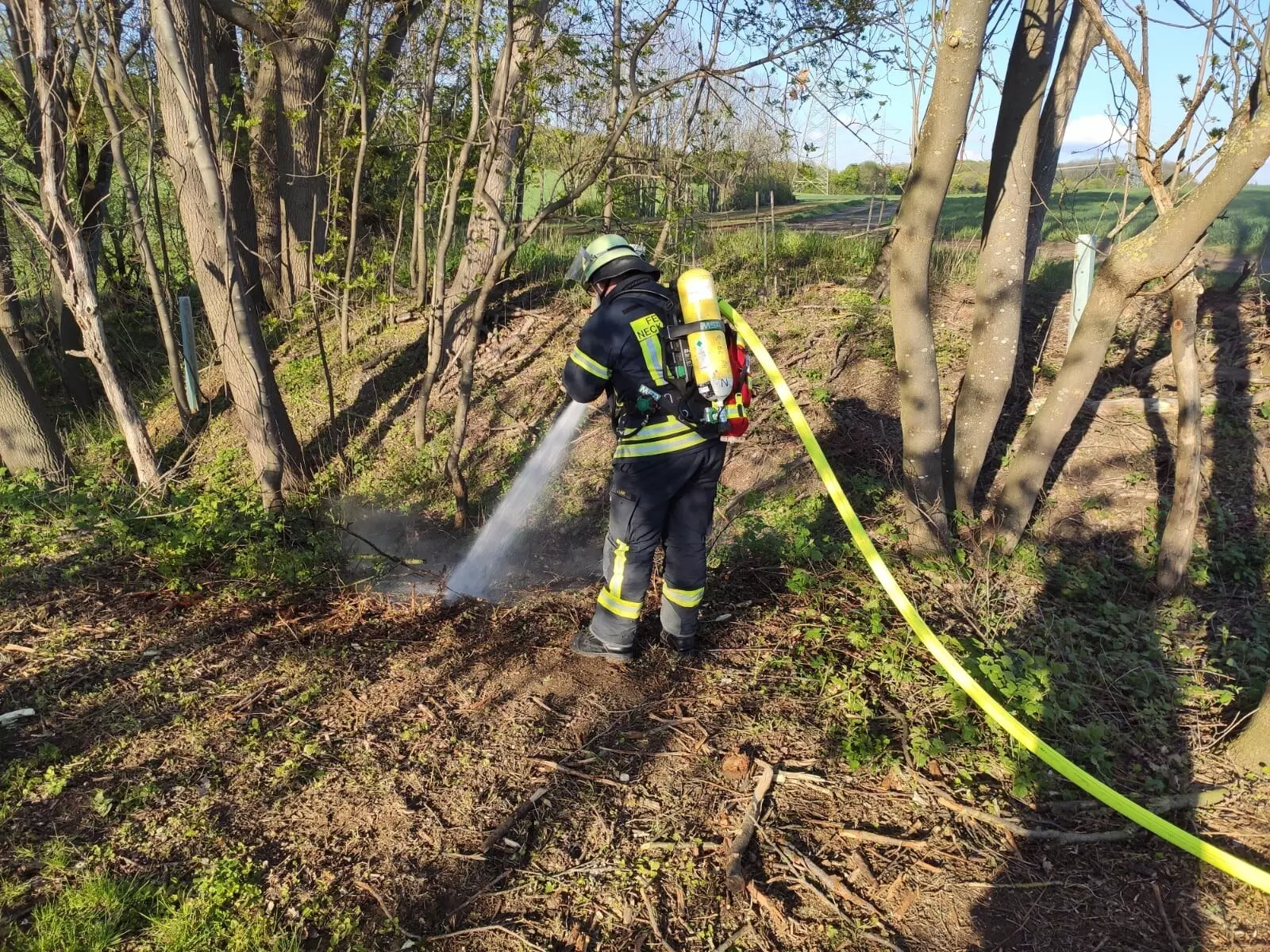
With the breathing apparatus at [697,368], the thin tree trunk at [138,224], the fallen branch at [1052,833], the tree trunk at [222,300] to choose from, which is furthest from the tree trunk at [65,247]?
the fallen branch at [1052,833]

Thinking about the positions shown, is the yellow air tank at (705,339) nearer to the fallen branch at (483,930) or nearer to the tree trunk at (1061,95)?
→ the fallen branch at (483,930)

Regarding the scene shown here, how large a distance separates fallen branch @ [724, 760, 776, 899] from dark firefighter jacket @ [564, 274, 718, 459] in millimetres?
1493

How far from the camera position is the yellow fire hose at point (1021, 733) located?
8.61 ft

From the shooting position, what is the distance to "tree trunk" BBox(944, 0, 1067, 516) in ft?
16.1

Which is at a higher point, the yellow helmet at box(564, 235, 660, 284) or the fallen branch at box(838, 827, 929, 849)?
the yellow helmet at box(564, 235, 660, 284)

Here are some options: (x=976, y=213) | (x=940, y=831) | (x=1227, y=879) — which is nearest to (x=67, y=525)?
(x=940, y=831)

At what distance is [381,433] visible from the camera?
876 cm

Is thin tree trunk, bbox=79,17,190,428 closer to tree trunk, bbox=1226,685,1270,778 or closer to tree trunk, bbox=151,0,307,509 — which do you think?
tree trunk, bbox=151,0,307,509

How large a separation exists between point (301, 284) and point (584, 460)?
232 inches

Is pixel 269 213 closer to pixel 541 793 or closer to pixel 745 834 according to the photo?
pixel 541 793

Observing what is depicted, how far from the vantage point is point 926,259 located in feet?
15.1

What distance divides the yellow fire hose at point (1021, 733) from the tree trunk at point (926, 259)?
1.20m

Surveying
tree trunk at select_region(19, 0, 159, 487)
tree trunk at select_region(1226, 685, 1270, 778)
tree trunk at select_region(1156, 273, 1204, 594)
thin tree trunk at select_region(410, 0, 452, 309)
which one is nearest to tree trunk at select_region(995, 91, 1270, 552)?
tree trunk at select_region(1156, 273, 1204, 594)

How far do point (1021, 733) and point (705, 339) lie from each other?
2.08m
